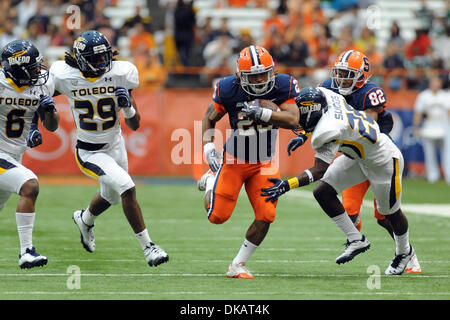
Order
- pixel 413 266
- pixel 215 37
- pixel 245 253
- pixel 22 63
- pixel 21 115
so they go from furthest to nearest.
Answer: pixel 215 37 < pixel 21 115 < pixel 413 266 < pixel 22 63 < pixel 245 253

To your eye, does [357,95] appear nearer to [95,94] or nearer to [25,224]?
[95,94]

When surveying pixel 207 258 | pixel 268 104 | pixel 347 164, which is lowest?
pixel 207 258

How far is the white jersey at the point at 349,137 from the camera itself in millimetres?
6383

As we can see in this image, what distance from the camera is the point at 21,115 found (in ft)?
23.9

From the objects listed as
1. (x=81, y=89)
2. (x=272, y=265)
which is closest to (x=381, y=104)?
(x=272, y=265)

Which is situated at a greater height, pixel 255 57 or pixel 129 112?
pixel 255 57

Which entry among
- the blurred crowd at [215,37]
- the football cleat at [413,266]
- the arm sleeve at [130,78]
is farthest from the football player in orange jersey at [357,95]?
the blurred crowd at [215,37]

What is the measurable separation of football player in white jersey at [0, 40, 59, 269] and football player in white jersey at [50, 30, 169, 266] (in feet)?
0.82

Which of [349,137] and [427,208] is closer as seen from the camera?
[349,137]

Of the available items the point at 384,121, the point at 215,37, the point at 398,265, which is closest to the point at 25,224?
the point at 398,265

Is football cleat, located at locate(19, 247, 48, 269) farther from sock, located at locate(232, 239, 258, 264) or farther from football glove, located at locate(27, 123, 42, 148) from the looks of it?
sock, located at locate(232, 239, 258, 264)

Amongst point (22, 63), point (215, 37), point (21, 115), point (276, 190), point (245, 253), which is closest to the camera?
point (276, 190)

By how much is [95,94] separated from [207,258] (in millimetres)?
1807
